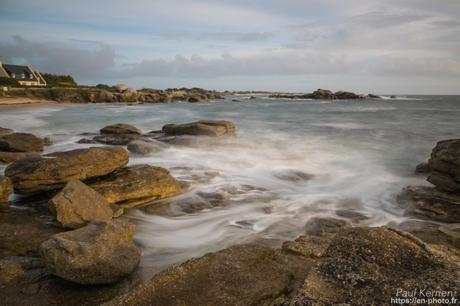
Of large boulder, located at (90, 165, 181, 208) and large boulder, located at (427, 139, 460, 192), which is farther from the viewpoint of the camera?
large boulder, located at (427, 139, 460, 192)

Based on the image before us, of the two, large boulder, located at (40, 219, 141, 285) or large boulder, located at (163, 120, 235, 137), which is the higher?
→ large boulder, located at (163, 120, 235, 137)

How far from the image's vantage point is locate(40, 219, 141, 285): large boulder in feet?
16.2

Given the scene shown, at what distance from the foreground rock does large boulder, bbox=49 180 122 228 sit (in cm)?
357

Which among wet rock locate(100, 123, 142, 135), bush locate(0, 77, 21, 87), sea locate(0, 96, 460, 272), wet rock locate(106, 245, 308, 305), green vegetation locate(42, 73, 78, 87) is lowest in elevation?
sea locate(0, 96, 460, 272)

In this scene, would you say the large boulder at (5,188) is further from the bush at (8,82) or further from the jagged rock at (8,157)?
the bush at (8,82)

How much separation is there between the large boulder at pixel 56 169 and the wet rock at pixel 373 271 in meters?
7.56

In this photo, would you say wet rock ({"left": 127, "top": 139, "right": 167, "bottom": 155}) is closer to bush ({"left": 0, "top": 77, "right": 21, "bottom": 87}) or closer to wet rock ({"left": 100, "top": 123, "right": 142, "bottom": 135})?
wet rock ({"left": 100, "top": 123, "right": 142, "bottom": 135})

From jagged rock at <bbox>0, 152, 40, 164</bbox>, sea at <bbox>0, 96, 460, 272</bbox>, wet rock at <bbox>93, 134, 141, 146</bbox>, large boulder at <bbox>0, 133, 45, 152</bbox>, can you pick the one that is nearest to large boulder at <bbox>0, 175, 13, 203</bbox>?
sea at <bbox>0, 96, 460, 272</bbox>

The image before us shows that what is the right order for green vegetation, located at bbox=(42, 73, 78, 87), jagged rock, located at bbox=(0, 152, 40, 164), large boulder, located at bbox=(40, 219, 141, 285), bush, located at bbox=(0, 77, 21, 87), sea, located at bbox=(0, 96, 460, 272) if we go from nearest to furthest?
large boulder, located at bbox=(40, 219, 141, 285)
sea, located at bbox=(0, 96, 460, 272)
jagged rock, located at bbox=(0, 152, 40, 164)
bush, located at bbox=(0, 77, 21, 87)
green vegetation, located at bbox=(42, 73, 78, 87)

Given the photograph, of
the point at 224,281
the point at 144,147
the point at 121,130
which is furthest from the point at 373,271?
the point at 121,130

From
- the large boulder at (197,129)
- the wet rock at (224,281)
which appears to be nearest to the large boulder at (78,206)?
the wet rock at (224,281)

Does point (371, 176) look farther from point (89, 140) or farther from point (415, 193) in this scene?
point (89, 140)

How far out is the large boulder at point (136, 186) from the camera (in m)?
8.92

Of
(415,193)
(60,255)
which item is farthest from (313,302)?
(415,193)
